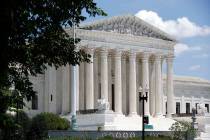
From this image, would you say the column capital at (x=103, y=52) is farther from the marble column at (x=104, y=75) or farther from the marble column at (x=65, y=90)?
the marble column at (x=65, y=90)

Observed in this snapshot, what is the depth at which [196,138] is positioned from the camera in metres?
49.7

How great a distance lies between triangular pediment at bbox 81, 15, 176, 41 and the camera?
65188mm

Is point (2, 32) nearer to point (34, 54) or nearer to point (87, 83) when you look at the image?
point (34, 54)

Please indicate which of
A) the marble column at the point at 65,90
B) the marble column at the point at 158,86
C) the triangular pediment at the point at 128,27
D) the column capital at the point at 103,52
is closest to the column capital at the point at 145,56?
the marble column at the point at 158,86

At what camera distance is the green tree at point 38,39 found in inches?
588

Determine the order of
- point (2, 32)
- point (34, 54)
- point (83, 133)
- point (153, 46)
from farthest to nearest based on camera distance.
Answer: point (153, 46) < point (83, 133) < point (34, 54) < point (2, 32)

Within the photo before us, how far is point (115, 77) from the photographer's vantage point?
66.2 metres

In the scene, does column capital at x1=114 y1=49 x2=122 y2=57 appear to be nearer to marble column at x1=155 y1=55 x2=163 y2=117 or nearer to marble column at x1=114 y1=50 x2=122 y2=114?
marble column at x1=114 y1=50 x2=122 y2=114

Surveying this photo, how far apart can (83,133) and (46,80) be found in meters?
27.6

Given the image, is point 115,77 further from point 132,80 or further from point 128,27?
point 128,27

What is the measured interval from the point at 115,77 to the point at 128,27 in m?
6.23

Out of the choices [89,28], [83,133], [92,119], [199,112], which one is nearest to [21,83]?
[83,133]

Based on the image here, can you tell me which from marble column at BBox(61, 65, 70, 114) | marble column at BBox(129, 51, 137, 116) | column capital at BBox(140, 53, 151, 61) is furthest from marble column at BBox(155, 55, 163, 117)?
marble column at BBox(61, 65, 70, 114)

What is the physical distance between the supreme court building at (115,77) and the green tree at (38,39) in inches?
1671
